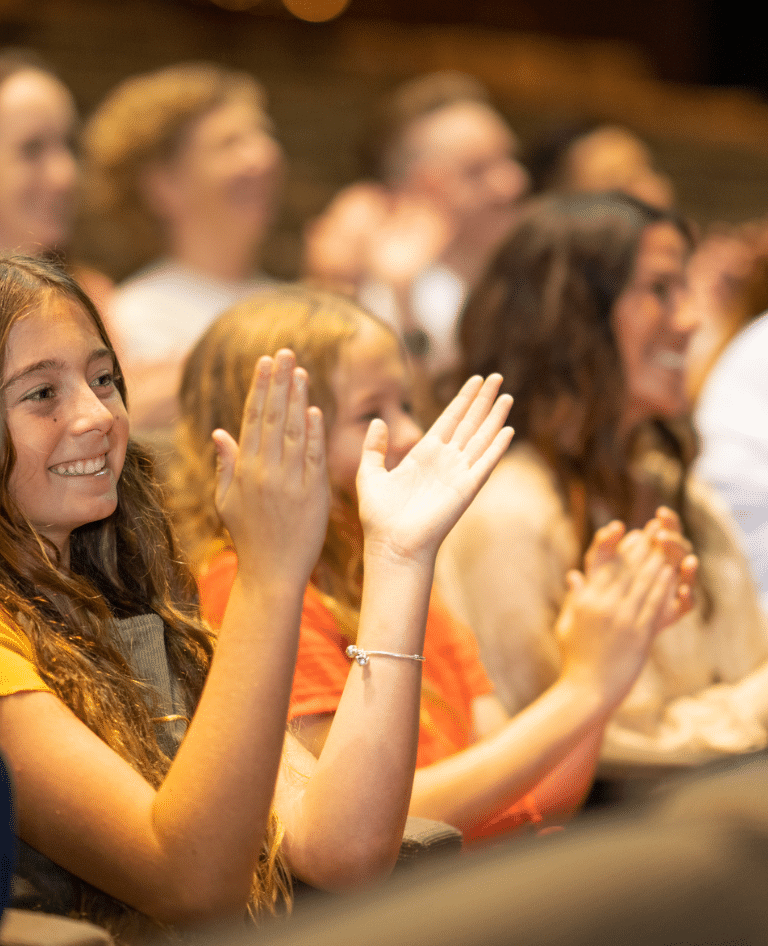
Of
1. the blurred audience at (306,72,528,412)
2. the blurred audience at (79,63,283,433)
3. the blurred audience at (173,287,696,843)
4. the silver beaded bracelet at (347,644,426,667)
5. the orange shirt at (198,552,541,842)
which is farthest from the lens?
the blurred audience at (306,72,528,412)

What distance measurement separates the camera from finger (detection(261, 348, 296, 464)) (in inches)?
38.7

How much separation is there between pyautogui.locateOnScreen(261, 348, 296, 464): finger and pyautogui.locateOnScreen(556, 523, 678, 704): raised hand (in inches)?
25.5

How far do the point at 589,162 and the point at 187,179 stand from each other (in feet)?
4.19

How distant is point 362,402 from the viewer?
146 centimetres

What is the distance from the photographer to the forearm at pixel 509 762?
1.38 m

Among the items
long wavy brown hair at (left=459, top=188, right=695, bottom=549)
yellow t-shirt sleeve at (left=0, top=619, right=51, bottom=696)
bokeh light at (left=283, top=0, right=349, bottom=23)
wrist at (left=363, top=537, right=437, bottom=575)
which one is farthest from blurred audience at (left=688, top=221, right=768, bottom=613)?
bokeh light at (left=283, top=0, right=349, bottom=23)

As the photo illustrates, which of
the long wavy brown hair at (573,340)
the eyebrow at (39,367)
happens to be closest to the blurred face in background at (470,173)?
the long wavy brown hair at (573,340)

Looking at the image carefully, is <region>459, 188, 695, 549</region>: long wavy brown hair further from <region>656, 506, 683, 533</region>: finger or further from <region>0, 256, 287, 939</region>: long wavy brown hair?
<region>0, 256, 287, 939</region>: long wavy brown hair

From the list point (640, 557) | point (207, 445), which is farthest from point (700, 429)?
point (207, 445)

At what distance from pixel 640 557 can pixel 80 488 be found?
796 millimetres

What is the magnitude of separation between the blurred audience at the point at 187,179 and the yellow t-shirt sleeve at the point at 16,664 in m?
1.74

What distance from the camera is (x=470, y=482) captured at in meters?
1.06

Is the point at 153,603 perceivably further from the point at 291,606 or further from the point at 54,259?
the point at 54,259

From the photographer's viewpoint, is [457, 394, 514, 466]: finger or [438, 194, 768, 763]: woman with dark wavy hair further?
[438, 194, 768, 763]: woman with dark wavy hair
